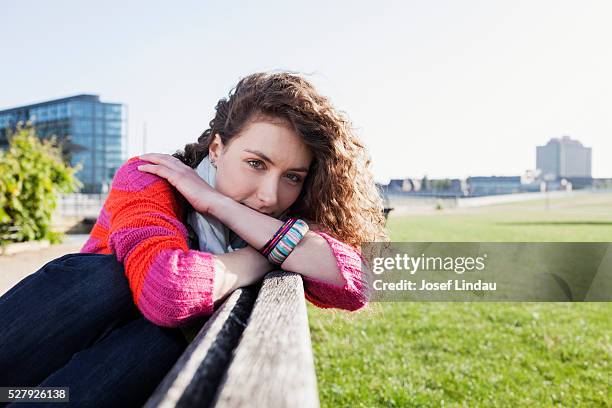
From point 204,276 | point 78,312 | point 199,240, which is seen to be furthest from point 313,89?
point 78,312

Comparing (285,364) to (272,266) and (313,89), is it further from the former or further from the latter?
(313,89)

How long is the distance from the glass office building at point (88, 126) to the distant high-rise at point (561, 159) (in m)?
102

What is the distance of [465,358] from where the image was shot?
4.69 m

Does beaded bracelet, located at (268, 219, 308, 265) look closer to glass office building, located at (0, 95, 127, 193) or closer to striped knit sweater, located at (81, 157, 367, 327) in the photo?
striped knit sweater, located at (81, 157, 367, 327)

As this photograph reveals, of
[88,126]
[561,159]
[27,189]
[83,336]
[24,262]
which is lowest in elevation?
[24,262]

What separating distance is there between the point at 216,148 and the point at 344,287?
0.77m

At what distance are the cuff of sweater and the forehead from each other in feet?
1.79

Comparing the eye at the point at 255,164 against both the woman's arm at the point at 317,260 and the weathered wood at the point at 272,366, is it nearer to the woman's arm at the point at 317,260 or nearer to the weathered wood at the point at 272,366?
the woman's arm at the point at 317,260

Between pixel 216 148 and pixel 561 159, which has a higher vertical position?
pixel 561 159

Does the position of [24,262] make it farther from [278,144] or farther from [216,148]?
[278,144]

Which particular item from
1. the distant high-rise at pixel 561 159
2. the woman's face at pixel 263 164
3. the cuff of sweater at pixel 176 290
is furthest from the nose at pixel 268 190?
the distant high-rise at pixel 561 159

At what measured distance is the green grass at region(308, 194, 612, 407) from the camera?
→ 3836mm

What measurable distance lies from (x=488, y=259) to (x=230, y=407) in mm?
11441

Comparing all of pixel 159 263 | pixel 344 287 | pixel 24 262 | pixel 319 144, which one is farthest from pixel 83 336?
pixel 24 262
